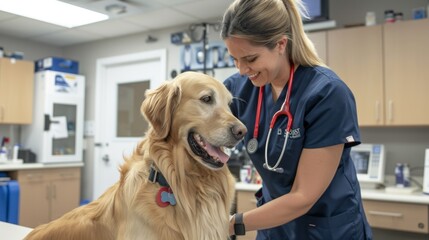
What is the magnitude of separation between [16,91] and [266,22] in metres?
4.54

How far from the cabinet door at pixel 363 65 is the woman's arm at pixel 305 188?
2133mm

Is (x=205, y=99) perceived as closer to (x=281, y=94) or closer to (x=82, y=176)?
(x=281, y=94)

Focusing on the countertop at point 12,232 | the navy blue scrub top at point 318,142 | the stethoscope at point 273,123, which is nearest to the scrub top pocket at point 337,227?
the navy blue scrub top at point 318,142

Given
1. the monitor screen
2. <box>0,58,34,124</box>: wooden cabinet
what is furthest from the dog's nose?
<box>0,58,34,124</box>: wooden cabinet

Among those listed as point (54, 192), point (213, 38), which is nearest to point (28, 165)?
point (54, 192)

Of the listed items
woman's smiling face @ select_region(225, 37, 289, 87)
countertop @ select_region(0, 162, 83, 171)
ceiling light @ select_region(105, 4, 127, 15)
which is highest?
ceiling light @ select_region(105, 4, 127, 15)

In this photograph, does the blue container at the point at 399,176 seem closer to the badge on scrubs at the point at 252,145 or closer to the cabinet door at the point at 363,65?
the cabinet door at the point at 363,65

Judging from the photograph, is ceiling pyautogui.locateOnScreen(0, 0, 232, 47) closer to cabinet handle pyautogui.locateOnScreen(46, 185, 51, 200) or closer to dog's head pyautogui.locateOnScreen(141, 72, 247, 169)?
cabinet handle pyautogui.locateOnScreen(46, 185, 51, 200)

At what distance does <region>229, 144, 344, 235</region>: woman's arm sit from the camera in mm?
1228

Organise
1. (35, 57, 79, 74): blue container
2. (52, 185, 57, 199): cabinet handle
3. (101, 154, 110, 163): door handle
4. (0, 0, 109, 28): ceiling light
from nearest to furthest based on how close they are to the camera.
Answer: (0, 0, 109, 28): ceiling light < (52, 185, 57, 199): cabinet handle < (35, 57, 79, 74): blue container < (101, 154, 110, 163): door handle

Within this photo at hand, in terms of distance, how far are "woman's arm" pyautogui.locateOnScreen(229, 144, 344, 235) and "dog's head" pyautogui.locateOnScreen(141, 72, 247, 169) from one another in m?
0.21

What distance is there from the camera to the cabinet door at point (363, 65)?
3176mm

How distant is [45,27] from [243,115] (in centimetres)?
421

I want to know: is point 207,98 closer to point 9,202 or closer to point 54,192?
point 9,202
